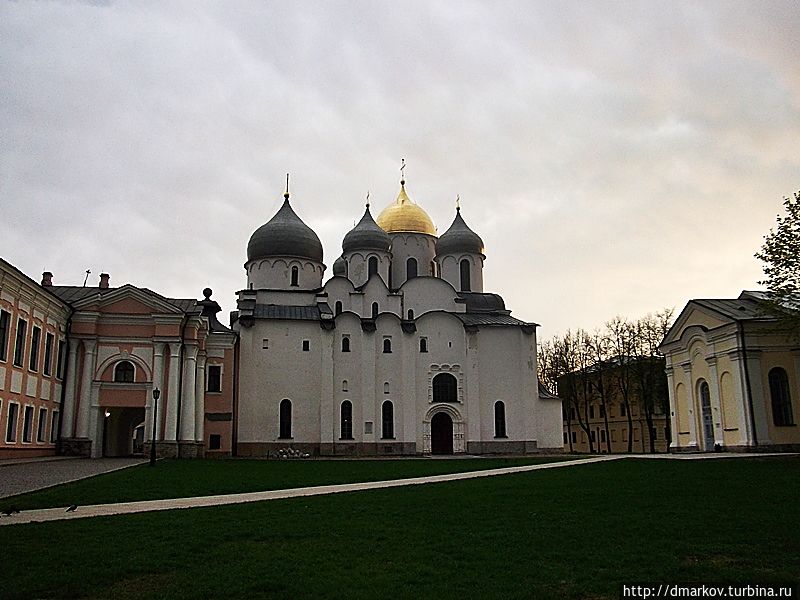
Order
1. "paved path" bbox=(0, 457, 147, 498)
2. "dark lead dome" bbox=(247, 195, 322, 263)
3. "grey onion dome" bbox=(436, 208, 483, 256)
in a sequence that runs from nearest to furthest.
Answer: "paved path" bbox=(0, 457, 147, 498) → "dark lead dome" bbox=(247, 195, 322, 263) → "grey onion dome" bbox=(436, 208, 483, 256)

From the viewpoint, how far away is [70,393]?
34.0m

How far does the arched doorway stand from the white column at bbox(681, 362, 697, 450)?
46.2 ft

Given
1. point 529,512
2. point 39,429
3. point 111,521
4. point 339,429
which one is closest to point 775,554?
point 529,512

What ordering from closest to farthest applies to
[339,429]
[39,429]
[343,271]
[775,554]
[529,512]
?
[775,554], [529,512], [39,429], [339,429], [343,271]

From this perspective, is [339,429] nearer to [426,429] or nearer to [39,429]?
[426,429]

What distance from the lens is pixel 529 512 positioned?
39.8 ft

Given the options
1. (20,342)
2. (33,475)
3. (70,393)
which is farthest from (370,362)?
(33,475)

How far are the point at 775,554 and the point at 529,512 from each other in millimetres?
4521

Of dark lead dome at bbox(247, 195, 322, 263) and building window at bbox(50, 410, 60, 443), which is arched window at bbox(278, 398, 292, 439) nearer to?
dark lead dome at bbox(247, 195, 322, 263)

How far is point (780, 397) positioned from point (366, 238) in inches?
1085

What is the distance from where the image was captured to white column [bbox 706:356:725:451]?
39.3 metres

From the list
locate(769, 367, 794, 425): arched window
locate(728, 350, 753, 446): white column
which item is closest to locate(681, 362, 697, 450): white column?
locate(728, 350, 753, 446): white column

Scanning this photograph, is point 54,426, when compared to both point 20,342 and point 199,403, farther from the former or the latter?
point 199,403

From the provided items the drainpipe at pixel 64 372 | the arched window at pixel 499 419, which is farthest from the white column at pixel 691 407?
the drainpipe at pixel 64 372
